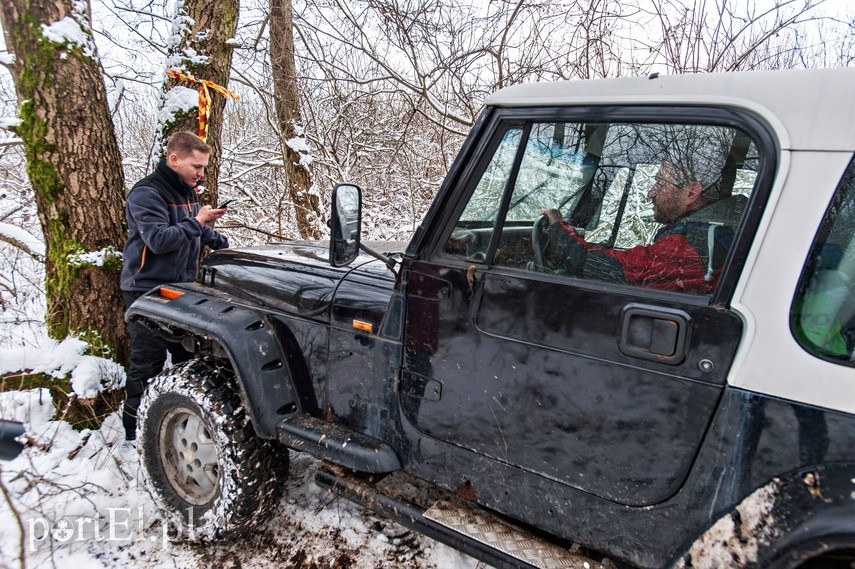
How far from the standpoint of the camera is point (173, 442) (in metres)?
2.71

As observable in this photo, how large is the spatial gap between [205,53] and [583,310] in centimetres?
349

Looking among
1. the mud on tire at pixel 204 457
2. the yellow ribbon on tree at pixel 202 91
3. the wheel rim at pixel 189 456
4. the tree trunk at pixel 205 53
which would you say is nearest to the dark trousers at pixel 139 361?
the mud on tire at pixel 204 457

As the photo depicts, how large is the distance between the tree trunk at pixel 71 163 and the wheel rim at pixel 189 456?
1206 millimetres

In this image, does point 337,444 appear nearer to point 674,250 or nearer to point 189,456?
point 189,456

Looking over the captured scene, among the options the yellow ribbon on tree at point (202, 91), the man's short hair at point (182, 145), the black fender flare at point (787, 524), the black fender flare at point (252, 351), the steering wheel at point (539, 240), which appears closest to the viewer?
the black fender flare at point (787, 524)

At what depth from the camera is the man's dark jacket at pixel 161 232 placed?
9.77ft

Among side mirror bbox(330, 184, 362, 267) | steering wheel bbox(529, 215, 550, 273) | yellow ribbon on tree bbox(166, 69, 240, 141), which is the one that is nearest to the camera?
steering wheel bbox(529, 215, 550, 273)

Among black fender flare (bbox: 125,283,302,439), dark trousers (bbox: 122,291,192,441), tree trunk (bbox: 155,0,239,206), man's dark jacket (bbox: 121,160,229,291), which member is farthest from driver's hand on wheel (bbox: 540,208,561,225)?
tree trunk (bbox: 155,0,239,206)

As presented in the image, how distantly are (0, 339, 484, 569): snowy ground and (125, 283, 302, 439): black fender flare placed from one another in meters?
0.64

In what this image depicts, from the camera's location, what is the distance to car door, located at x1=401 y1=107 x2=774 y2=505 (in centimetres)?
151

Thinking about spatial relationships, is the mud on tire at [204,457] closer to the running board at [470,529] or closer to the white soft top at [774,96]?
the running board at [470,529]

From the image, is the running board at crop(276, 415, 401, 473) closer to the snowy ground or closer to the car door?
the car door

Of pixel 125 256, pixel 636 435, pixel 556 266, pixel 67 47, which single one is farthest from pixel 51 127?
pixel 636 435

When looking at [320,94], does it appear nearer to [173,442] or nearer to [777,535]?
[173,442]
